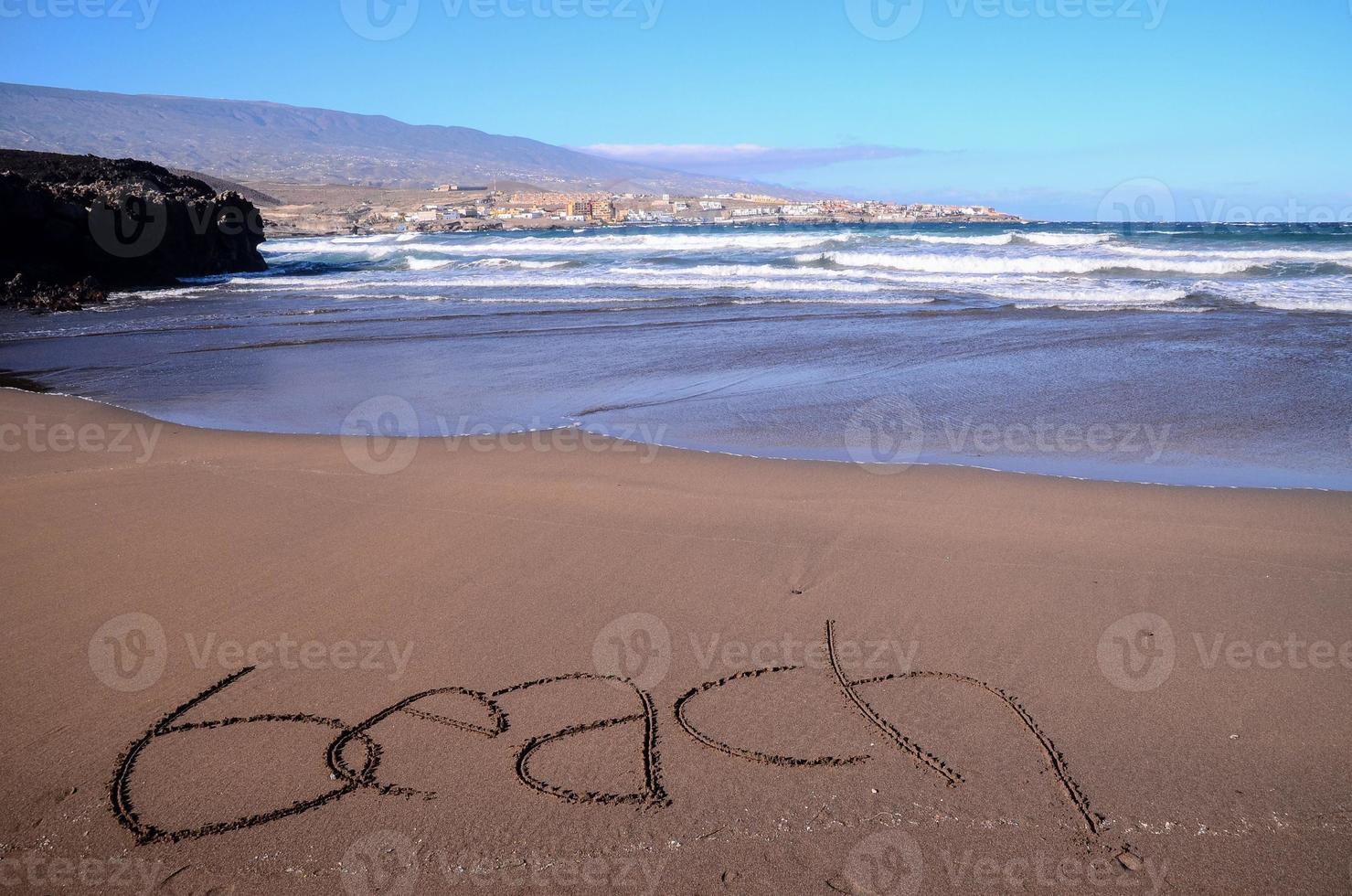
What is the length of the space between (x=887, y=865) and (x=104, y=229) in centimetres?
3212

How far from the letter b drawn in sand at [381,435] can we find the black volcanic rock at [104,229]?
17.6 meters

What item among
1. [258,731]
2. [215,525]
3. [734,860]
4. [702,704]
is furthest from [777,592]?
[215,525]

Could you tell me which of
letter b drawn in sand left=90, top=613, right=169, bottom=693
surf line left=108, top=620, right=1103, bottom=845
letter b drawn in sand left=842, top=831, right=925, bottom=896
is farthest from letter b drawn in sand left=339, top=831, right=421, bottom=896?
letter b drawn in sand left=90, top=613, right=169, bottom=693

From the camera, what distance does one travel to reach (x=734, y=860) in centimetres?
268

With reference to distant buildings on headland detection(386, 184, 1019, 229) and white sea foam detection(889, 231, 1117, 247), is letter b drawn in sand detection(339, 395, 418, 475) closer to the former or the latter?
white sea foam detection(889, 231, 1117, 247)

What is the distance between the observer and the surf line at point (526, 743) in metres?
2.90

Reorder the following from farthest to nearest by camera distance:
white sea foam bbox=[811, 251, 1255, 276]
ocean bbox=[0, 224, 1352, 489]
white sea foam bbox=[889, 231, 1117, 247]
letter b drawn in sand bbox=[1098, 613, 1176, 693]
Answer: white sea foam bbox=[889, 231, 1117, 247] → white sea foam bbox=[811, 251, 1255, 276] → ocean bbox=[0, 224, 1352, 489] → letter b drawn in sand bbox=[1098, 613, 1176, 693]

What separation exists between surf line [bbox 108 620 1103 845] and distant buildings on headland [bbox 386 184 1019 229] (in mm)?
78099

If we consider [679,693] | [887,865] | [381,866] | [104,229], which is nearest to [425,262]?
[104,229]

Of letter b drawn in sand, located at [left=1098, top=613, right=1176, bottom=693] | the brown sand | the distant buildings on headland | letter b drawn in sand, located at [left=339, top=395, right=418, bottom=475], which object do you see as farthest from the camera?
the distant buildings on headland

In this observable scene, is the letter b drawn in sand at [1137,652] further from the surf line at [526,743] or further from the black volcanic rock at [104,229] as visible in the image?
the black volcanic rock at [104,229]

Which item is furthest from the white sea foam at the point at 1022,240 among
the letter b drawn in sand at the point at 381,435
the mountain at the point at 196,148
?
the mountain at the point at 196,148

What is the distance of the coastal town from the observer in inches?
3152

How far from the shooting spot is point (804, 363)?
11.9 m
